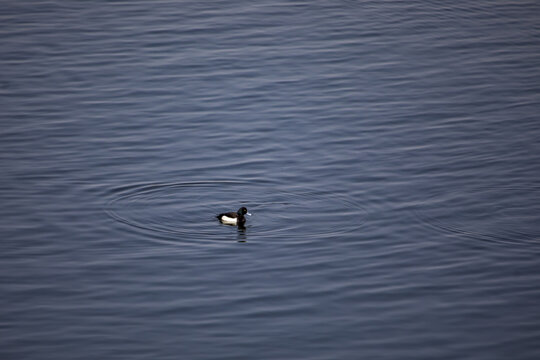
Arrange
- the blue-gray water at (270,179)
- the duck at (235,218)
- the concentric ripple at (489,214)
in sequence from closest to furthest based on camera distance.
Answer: the blue-gray water at (270,179), the concentric ripple at (489,214), the duck at (235,218)

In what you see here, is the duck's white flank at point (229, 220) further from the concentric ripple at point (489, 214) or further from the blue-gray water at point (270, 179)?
the concentric ripple at point (489, 214)

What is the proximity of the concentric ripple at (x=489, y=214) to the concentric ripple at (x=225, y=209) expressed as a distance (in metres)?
1.72

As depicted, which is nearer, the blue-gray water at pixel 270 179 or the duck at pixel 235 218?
the blue-gray water at pixel 270 179

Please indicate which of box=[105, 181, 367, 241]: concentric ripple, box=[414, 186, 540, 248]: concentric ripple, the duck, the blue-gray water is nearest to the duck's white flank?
the duck

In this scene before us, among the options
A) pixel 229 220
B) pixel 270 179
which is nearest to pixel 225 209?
pixel 229 220

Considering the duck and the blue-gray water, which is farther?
the duck

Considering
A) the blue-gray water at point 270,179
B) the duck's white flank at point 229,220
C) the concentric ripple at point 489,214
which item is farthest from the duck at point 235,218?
the concentric ripple at point 489,214

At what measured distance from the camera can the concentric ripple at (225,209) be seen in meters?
20.8

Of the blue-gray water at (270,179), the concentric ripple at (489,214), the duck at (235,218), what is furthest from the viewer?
the duck at (235,218)

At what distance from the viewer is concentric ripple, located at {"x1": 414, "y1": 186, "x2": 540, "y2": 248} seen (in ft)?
67.3

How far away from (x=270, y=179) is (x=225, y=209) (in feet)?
6.67

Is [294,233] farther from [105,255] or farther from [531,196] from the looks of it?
[531,196]

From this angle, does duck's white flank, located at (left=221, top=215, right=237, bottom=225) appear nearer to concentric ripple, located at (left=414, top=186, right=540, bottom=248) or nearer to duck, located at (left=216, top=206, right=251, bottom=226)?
duck, located at (left=216, top=206, right=251, bottom=226)

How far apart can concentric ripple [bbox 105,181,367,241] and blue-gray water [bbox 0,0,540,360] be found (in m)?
0.06
